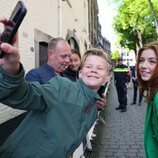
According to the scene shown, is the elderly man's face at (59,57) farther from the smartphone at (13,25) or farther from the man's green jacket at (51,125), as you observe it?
the smartphone at (13,25)

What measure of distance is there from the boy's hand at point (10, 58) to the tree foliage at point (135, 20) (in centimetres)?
3683

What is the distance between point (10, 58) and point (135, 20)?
42.5 m

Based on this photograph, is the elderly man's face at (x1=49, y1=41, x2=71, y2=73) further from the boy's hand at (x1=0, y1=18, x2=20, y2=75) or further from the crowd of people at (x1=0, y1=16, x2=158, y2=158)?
the boy's hand at (x1=0, y1=18, x2=20, y2=75)

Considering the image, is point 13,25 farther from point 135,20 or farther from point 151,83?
point 135,20

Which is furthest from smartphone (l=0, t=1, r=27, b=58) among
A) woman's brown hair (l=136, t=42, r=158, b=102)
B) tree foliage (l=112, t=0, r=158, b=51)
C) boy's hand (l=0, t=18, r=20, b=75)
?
tree foliage (l=112, t=0, r=158, b=51)

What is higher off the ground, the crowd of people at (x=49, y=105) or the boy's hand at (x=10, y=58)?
the boy's hand at (x=10, y=58)

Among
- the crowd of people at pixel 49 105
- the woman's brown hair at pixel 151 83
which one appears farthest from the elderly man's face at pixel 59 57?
the crowd of people at pixel 49 105

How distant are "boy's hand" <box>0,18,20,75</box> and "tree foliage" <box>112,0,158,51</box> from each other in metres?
36.8

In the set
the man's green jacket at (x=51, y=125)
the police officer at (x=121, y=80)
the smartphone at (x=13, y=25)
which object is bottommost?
the police officer at (x=121, y=80)

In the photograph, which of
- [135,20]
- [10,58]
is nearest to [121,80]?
[10,58]

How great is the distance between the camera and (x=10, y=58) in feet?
5.22

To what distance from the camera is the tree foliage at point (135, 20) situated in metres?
40.0

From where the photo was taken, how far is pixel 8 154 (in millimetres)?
2107

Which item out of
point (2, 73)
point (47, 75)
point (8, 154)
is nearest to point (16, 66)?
point (2, 73)
